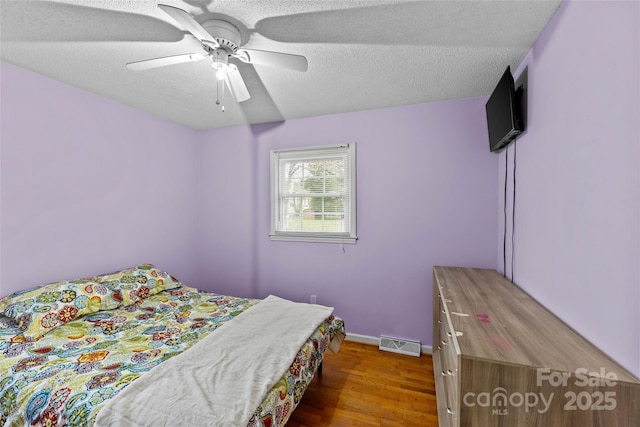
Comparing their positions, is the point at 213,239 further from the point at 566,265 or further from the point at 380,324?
the point at 566,265

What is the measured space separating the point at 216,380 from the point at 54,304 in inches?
60.9

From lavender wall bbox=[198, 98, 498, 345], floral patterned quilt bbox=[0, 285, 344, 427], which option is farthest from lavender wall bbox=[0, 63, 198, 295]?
lavender wall bbox=[198, 98, 498, 345]

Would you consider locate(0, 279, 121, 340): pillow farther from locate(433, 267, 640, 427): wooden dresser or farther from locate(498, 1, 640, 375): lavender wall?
locate(498, 1, 640, 375): lavender wall

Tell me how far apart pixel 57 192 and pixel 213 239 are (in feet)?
5.40

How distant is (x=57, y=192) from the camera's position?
7.42ft

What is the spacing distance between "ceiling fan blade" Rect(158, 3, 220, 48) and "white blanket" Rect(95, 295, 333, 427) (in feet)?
5.54

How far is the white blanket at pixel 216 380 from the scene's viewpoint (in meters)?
1.09

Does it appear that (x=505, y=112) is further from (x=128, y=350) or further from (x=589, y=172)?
(x=128, y=350)

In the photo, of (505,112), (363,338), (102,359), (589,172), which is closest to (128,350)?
(102,359)

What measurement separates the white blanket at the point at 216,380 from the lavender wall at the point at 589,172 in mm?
1440

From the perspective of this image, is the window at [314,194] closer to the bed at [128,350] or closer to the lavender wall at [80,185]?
the bed at [128,350]

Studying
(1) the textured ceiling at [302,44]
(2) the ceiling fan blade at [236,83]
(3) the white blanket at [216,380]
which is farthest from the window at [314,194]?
(3) the white blanket at [216,380]

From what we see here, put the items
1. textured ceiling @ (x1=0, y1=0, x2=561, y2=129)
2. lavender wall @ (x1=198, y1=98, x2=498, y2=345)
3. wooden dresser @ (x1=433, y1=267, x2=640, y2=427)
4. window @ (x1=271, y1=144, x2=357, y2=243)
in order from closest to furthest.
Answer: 1. wooden dresser @ (x1=433, y1=267, x2=640, y2=427)
2. textured ceiling @ (x1=0, y1=0, x2=561, y2=129)
3. lavender wall @ (x1=198, y1=98, x2=498, y2=345)
4. window @ (x1=271, y1=144, x2=357, y2=243)

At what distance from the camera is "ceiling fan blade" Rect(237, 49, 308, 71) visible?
1.53 m
